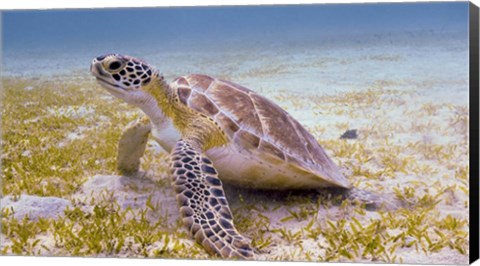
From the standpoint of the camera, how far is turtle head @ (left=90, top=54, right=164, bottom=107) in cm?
282

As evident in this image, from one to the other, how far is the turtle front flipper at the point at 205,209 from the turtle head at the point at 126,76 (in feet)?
2.24

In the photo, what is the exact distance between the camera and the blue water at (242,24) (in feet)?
8.77

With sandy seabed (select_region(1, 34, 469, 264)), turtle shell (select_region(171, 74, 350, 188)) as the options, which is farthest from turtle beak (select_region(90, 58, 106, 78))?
sandy seabed (select_region(1, 34, 469, 264))

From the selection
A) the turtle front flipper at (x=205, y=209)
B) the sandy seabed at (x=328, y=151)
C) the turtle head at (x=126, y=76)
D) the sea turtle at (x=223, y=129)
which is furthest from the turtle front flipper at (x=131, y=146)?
the turtle front flipper at (x=205, y=209)

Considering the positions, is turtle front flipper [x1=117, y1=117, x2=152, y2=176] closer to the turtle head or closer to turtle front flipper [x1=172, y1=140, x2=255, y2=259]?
the turtle head

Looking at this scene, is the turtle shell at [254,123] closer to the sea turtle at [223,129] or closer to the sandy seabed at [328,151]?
the sea turtle at [223,129]

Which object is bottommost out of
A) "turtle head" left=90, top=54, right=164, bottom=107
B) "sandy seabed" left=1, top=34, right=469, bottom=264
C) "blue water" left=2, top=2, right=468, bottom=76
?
"sandy seabed" left=1, top=34, right=469, bottom=264

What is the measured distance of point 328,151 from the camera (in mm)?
3764

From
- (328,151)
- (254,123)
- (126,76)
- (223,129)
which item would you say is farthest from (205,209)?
(328,151)

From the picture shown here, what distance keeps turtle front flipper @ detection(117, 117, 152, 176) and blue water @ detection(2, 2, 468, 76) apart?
729 mm

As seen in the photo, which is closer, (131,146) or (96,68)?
(96,68)

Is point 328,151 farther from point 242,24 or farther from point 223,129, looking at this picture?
point 242,24

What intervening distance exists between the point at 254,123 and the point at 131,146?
1.14 meters

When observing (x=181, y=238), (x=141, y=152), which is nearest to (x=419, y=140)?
(x=181, y=238)
